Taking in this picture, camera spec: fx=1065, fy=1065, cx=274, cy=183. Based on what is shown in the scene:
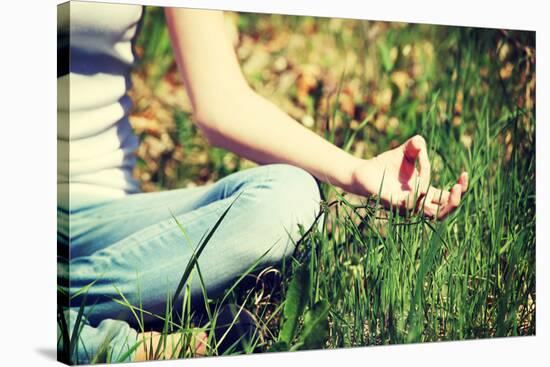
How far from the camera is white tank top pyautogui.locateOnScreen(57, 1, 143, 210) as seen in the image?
4.89 metres

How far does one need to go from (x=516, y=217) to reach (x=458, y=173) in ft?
1.52

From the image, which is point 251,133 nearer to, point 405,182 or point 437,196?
Answer: point 405,182

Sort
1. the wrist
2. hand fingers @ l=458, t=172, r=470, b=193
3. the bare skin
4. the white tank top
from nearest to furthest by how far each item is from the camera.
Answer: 1. the white tank top
2. the bare skin
3. the wrist
4. hand fingers @ l=458, t=172, r=470, b=193

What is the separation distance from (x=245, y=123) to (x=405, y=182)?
3.11 feet

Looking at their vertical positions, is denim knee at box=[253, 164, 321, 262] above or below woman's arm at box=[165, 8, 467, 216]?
below

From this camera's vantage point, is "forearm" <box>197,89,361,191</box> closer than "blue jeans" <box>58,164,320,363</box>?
No

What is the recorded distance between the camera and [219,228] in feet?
17.1

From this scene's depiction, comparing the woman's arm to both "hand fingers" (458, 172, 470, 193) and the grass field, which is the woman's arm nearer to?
the grass field

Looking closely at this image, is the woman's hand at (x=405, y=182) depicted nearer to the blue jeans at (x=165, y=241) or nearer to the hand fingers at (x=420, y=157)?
the hand fingers at (x=420, y=157)

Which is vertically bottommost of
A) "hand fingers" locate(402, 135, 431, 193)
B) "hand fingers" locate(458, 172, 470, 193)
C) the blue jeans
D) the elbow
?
the blue jeans

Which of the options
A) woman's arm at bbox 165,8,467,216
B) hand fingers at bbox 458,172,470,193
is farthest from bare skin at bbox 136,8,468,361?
hand fingers at bbox 458,172,470,193

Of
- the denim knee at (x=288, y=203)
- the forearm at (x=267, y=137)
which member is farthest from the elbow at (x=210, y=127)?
the denim knee at (x=288, y=203)

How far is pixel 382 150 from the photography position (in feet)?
18.6

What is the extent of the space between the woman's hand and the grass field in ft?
0.19
